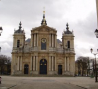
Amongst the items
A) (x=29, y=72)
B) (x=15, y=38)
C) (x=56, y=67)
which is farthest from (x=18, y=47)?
(x=56, y=67)

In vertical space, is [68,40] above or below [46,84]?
above

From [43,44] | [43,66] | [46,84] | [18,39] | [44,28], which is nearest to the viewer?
[46,84]

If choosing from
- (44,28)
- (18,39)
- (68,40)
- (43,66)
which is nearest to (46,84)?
(43,66)

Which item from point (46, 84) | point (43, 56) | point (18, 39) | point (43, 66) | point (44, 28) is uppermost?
point (44, 28)

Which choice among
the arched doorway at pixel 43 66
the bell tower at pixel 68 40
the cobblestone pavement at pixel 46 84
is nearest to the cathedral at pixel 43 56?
the arched doorway at pixel 43 66

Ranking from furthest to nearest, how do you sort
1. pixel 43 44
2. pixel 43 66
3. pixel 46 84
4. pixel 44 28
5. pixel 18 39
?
1. pixel 18 39
2. pixel 44 28
3. pixel 43 44
4. pixel 43 66
5. pixel 46 84

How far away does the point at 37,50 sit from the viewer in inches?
2287

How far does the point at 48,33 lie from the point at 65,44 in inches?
270

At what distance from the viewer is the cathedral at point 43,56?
58.0 metres

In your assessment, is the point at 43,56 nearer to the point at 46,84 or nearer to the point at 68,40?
the point at 68,40

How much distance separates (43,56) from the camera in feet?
193

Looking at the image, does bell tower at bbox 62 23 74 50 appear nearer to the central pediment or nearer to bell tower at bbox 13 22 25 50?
the central pediment

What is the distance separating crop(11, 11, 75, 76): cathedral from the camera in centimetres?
5800

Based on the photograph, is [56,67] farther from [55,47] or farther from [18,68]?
[18,68]
